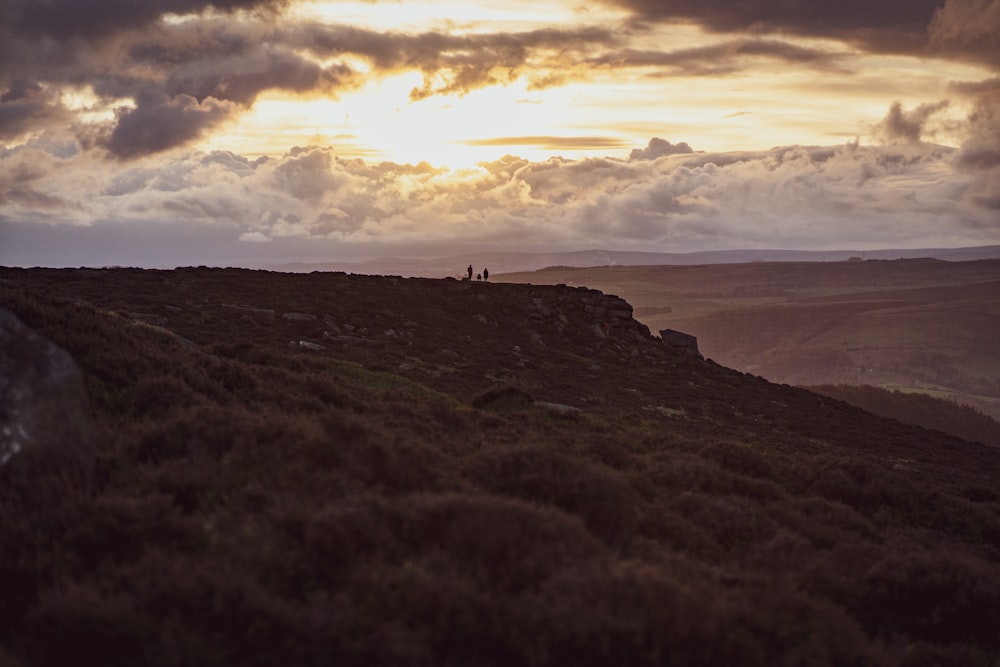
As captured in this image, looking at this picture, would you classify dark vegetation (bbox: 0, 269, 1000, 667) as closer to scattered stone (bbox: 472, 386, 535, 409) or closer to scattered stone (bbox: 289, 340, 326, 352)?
scattered stone (bbox: 472, 386, 535, 409)

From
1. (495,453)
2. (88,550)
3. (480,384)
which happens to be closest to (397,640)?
(88,550)

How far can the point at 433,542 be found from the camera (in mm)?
8148

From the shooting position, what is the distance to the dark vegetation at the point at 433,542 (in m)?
6.70

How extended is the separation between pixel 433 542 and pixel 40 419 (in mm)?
4863

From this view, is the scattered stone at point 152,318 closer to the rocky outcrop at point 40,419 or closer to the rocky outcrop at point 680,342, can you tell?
the rocky outcrop at point 40,419

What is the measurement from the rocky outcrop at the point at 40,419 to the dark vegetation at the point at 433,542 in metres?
0.18

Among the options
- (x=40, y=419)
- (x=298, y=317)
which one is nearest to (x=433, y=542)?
(x=40, y=419)

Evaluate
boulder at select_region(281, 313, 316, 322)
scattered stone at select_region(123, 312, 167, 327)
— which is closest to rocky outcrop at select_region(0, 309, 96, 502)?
scattered stone at select_region(123, 312, 167, 327)

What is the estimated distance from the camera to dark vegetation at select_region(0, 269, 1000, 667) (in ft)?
22.0

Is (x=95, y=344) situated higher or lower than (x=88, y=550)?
higher

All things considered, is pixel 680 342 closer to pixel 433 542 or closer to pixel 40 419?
pixel 433 542

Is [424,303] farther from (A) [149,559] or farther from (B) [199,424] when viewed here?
(A) [149,559]

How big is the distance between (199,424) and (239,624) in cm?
467

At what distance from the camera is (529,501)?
996 cm
